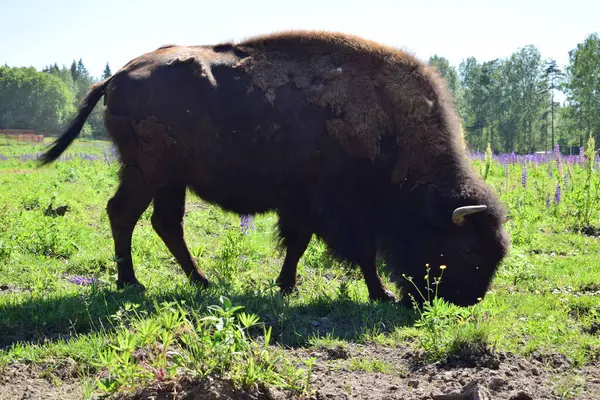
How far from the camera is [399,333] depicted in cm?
416

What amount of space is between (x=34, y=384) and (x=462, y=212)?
11.4 ft

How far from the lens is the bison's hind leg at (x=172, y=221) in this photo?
19.6ft

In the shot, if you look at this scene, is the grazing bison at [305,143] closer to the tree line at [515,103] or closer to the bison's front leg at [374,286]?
the bison's front leg at [374,286]

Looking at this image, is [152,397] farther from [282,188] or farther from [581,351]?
[282,188]

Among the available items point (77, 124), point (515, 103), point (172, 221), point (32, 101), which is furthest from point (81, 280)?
point (32, 101)

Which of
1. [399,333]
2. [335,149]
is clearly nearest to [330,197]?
[335,149]

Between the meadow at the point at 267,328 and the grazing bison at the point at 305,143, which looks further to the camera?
the grazing bison at the point at 305,143

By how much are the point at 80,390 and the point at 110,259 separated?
3603 millimetres

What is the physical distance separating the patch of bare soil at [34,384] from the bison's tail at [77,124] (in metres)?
2.99

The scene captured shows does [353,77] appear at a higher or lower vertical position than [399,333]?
higher

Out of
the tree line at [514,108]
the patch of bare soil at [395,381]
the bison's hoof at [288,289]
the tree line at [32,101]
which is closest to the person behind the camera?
the patch of bare soil at [395,381]

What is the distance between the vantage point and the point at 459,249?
16.7ft

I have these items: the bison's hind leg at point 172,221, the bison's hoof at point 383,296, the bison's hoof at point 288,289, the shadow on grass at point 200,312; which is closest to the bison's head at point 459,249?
the bison's hoof at point 383,296

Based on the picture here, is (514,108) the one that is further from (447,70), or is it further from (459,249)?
(459,249)
